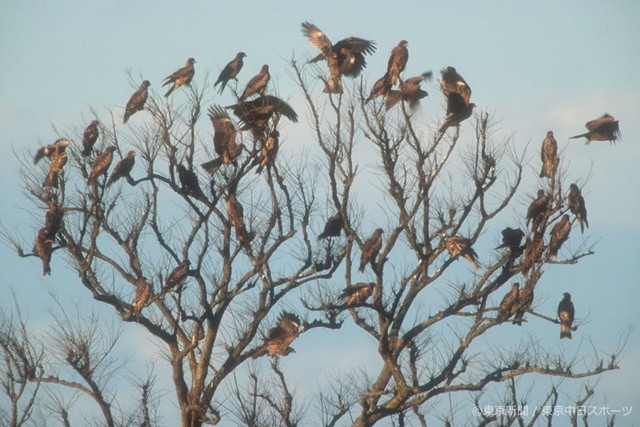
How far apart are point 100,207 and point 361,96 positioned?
288 cm

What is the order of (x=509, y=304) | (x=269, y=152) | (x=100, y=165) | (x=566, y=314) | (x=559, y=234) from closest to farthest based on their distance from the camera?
(x=269, y=152) < (x=509, y=304) < (x=559, y=234) < (x=100, y=165) < (x=566, y=314)

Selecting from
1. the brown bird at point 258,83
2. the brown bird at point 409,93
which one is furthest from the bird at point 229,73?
the brown bird at point 409,93

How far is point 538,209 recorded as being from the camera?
8.37 metres

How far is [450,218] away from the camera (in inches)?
343

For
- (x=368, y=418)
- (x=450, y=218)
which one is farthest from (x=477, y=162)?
(x=368, y=418)

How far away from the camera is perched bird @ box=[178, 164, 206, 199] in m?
8.83

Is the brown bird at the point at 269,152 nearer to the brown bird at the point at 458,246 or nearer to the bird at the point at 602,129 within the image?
the brown bird at the point at 458,246

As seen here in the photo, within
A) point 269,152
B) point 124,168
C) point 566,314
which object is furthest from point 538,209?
point 124,168

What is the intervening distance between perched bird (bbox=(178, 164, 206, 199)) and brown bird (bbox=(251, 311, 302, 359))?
1730 mm

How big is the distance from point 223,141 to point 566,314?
4637 millimetres

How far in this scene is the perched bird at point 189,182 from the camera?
883 cm

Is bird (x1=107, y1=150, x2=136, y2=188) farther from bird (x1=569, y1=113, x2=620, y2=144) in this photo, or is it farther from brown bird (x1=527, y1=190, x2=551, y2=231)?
bird (x1=569, y1=113, x2=620, y2=144)

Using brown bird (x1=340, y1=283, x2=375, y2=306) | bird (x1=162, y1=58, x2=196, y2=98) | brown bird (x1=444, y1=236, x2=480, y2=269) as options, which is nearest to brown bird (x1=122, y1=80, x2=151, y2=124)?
bird (x1=162, y1=58, x2=196, y2=98)

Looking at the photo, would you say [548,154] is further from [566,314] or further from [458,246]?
[566,314]
